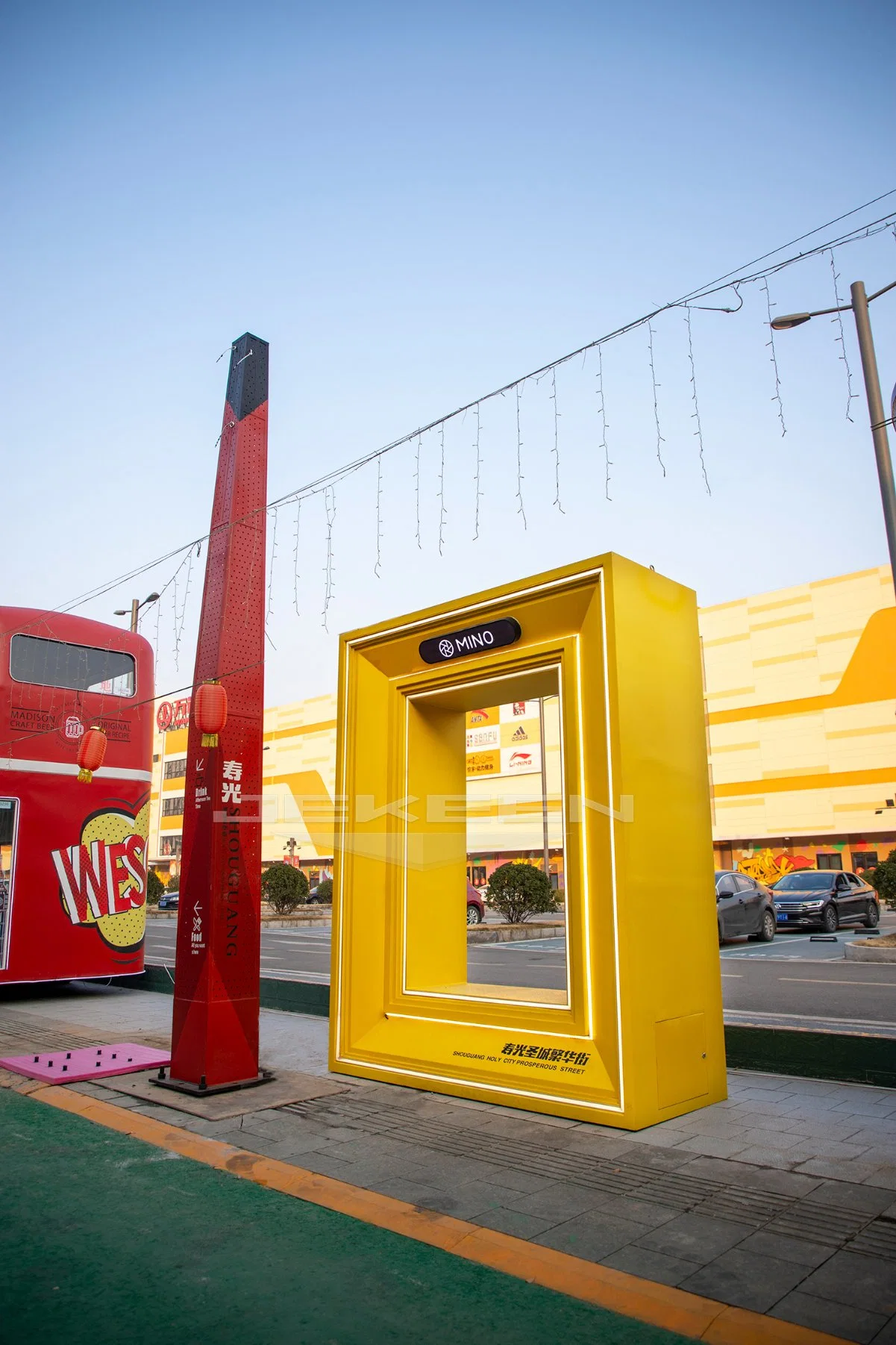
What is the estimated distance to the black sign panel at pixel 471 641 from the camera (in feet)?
21.9

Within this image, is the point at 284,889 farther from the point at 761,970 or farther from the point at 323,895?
the point at 761,970

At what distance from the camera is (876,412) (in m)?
7.06

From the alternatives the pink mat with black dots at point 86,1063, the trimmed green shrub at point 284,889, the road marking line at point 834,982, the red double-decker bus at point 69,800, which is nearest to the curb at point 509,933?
the trimmed green shrub at point 284,889

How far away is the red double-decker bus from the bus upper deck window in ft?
0.04

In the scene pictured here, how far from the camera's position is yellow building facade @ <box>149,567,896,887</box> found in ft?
116

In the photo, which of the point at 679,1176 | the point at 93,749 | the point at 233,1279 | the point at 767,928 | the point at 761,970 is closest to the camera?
the point at 233,1279

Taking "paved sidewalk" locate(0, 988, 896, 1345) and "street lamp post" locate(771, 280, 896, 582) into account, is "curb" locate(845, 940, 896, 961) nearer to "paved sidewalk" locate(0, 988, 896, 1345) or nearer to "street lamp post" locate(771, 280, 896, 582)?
"paved sidewalk" locate(0, 988, 896, 1345)

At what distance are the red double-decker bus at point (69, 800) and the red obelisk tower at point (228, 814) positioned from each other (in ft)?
14.4

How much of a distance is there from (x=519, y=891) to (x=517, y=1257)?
20.6 metres

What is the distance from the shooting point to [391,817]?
7.36 meters

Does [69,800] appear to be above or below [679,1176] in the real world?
above

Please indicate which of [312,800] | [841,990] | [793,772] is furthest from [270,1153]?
[312,800]

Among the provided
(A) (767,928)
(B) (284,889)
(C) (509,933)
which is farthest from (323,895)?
(A) (767,928)

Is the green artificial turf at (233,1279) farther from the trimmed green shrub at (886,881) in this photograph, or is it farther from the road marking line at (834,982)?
the trimmed green shrub at (886,881)
